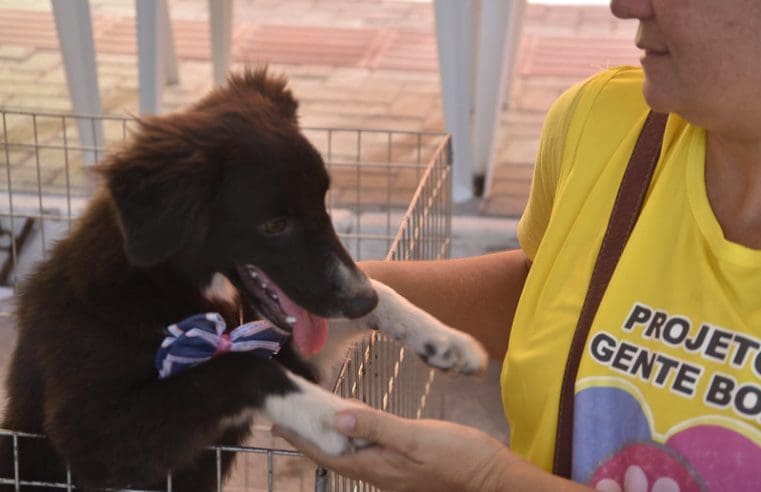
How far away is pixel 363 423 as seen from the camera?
1204 millimetres

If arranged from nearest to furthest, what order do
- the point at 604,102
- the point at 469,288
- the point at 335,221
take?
the point at 604,102 < the point at 469,288 < the point at 335,221

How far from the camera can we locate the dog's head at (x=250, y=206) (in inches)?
49.6

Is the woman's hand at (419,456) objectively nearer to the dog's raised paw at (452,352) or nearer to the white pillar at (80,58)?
the dog's raised paw at (452,352)

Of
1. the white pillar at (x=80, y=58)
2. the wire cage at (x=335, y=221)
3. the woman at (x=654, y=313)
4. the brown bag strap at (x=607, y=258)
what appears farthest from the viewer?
the white pillar at (x=80, y=58)

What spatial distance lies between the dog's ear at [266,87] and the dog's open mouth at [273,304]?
0.23 meters

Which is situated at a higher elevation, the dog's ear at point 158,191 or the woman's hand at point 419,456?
the dog's ear at point 158,191

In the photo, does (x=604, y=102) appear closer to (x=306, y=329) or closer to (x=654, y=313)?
(x=654, y=313)

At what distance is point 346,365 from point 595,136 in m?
0.41

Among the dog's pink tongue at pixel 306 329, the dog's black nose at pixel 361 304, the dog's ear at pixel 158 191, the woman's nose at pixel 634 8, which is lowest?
the dog's pink tongue at pixel 306 329

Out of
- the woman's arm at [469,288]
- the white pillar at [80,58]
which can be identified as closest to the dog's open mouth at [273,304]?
the woman's arm at [469,288]

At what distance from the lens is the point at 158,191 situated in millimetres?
1233

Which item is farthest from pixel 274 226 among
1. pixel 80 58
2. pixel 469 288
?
pixel 80 58

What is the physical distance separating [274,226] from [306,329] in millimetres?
146

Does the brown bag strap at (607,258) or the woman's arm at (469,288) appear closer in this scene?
the brown bag strap at (607,258)
